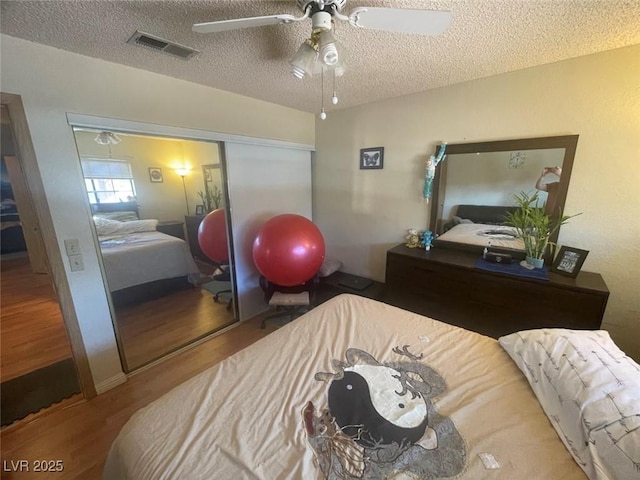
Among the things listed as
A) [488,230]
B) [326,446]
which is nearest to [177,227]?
[326,446]

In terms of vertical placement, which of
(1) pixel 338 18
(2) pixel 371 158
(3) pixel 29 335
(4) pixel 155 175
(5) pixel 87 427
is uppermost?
(1) pixel 338 18

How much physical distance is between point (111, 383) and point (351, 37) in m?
2.91

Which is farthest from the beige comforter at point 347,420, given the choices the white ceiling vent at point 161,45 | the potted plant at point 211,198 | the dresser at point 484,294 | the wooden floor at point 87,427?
the white ceiling vent at point 161,45

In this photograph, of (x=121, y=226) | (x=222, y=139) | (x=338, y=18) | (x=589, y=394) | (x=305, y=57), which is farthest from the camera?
(x=222, y=139)

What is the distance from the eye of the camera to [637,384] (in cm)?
85

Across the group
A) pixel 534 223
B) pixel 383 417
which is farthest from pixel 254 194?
pixel 534 223

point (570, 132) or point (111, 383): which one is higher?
point (570, 132)

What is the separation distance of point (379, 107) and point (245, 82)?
1.35 metres

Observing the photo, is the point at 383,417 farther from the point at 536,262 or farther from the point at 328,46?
the point at 536,262

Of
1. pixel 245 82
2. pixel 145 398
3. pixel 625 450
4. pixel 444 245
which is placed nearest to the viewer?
pixel 625 450

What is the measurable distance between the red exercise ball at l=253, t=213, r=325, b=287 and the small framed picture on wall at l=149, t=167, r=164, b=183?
1.06 meters

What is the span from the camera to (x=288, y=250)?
88.3 inches

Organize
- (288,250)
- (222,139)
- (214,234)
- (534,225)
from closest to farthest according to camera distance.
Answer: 1. (534,225)
2. (288,250)
3. (222,139)
4. (214,234)

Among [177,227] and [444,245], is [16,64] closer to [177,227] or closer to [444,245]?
[177,227]
